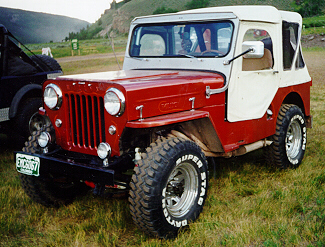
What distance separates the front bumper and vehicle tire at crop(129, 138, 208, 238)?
0.24 metres

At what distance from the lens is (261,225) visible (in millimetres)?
3510

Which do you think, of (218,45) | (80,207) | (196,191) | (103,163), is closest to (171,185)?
(196,191)

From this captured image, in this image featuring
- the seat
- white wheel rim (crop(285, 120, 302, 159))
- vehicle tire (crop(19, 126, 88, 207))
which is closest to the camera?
vehicle tire (crop(19, 126, 88, 207))

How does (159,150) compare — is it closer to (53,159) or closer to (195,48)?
(53,159)

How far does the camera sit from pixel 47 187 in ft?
12.9

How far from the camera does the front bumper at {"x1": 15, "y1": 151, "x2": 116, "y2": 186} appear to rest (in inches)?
122

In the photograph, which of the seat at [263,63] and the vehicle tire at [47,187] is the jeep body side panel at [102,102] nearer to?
the vehicle tire at [47,187]

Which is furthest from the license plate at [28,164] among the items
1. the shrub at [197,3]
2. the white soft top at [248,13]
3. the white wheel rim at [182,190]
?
the shrub at [197,3]

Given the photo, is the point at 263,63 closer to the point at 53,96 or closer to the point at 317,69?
the point at 53,96

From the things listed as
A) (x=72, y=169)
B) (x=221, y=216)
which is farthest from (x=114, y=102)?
(x=221, y=216)

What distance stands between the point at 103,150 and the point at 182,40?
78.6 inches

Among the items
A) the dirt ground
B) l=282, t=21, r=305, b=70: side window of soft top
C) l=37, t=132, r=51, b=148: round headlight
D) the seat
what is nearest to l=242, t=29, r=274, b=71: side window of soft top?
the seat

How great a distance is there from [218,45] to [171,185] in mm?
1797

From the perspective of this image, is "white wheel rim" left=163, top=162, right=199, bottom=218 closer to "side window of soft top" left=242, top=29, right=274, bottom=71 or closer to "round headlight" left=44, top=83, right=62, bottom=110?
"round headlight" left=44, top=83, right=62, bottom=110
